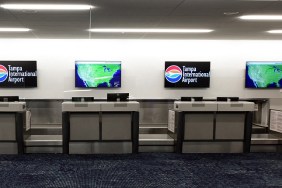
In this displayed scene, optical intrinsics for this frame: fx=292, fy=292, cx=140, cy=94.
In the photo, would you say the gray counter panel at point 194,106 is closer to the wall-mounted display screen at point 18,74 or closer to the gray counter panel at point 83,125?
the gray counter panel at point 83,125

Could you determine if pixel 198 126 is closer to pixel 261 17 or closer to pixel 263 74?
pixel 261 17

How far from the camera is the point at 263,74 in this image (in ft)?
29.6

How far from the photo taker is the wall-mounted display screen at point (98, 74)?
8.56 metres

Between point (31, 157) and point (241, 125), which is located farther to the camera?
point (241, 125)

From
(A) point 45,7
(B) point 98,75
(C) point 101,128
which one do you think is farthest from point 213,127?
(A) point 45,7

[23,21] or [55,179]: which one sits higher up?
[23,21]

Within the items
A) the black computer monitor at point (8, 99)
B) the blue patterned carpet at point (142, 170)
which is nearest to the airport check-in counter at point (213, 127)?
the blue patterned carpet at point (142, 170)

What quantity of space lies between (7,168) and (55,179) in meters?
1.15

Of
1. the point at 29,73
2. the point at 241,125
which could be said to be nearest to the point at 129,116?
the point at 241,125

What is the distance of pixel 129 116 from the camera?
6371mm

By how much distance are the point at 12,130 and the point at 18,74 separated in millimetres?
2794

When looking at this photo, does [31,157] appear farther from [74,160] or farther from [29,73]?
[29,73]

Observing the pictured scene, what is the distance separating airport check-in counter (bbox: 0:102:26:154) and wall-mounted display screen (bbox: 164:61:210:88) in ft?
14.2

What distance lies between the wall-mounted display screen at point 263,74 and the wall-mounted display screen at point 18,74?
21.2 feet
